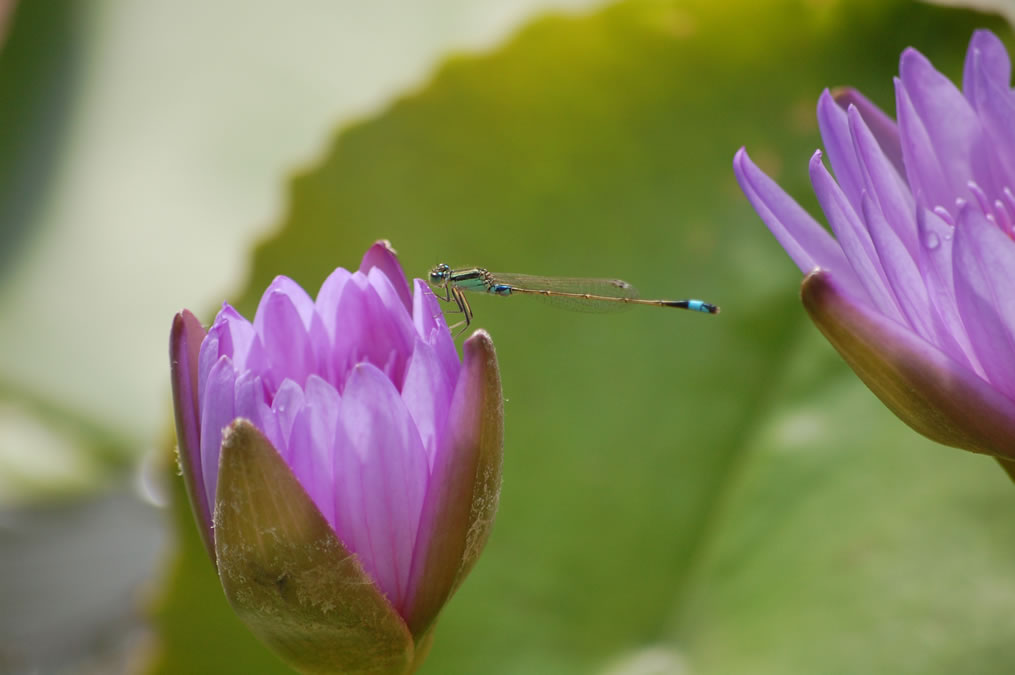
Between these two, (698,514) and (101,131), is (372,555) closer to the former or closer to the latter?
(698,514)

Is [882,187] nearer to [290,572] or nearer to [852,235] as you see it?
[852,235]

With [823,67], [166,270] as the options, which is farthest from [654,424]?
[166,270]

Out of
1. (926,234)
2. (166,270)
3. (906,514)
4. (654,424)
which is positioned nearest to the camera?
Answer: (926,234)

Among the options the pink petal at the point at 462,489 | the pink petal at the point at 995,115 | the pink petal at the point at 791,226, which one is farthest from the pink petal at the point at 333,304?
the pink petal at the point at 995,115

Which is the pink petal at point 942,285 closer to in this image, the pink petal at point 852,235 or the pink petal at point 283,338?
the pink petal at point 852,235

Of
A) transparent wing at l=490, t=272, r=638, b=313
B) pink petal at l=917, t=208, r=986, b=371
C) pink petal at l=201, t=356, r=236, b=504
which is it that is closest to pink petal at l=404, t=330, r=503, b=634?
pink petal at l=201, t=356, r=236, b=504
